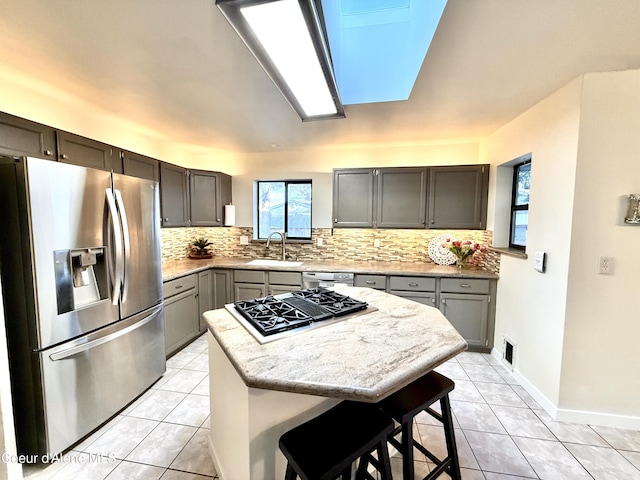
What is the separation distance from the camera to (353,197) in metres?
3.49

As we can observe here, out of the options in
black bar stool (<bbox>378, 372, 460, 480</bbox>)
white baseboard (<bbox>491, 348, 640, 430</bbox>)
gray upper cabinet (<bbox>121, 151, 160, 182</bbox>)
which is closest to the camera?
black bar stool (<bbox>378, 372, 460, 480</bbox>)

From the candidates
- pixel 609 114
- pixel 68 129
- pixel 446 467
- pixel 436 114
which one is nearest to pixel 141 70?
pixel 68 129

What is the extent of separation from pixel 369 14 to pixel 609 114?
172 cm

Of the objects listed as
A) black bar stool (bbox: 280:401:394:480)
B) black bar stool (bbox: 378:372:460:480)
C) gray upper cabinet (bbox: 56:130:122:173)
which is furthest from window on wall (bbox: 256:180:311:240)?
black bar stool (bbox: 280:401:394:480)

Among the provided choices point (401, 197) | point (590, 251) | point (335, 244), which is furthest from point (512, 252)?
point (335, 244)

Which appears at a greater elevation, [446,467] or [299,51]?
[299,51]

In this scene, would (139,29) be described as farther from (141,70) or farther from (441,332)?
(441,332)

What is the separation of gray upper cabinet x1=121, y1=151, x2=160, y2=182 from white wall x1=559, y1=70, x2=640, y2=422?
3693 millimetres

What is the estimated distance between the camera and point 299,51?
1180 mm

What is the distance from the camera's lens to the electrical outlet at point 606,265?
5.99ft

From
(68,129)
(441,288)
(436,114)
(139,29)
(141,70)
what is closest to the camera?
(139,29)

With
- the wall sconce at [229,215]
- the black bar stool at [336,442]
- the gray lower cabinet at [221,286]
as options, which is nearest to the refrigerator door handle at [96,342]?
the gray lower cabinet at [221,286]

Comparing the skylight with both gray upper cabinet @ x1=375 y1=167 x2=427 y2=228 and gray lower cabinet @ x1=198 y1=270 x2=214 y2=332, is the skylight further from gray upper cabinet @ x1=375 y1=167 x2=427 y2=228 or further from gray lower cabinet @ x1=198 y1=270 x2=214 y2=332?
gray lower cabinet @ x1=198 y1=270 x2=214 y2=332

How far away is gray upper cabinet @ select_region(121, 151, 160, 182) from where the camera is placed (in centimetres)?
255
